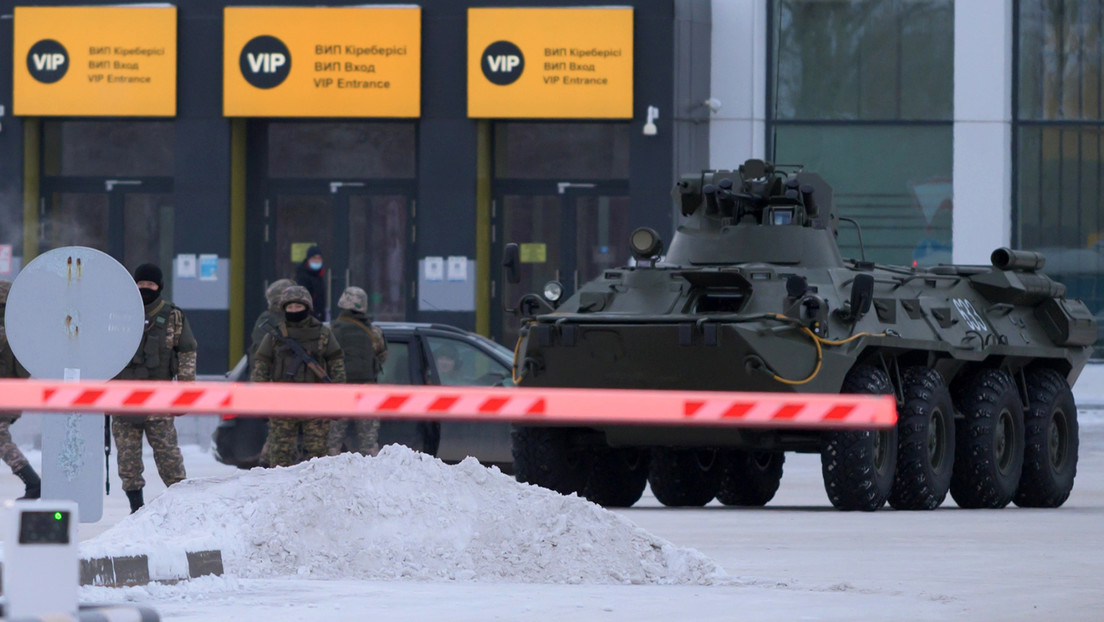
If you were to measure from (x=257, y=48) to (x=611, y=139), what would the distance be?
4586 millimetres

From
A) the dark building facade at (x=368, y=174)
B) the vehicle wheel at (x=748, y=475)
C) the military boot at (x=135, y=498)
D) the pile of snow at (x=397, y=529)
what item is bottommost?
the vehicle wheel at (x=748, y=475)

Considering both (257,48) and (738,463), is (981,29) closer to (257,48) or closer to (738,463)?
(257,48)

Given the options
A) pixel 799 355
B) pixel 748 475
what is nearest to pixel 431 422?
pixel 748 475

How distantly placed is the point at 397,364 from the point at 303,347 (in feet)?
10.0

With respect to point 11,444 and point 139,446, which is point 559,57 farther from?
point 139,446

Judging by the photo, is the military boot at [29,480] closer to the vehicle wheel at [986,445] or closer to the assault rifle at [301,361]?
the assault rifle at [301,361]

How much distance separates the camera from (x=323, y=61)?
88.2 ft

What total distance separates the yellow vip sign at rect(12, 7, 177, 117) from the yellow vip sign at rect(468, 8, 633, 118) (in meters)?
3.89

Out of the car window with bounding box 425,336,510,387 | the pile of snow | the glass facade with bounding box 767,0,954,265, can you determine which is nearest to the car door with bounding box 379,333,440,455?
the car window with bounding box 425,336,510,387

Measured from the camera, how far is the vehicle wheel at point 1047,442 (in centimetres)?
1744

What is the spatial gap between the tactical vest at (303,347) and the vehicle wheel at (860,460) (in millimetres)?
3522

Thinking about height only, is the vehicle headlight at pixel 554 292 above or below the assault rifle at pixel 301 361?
above

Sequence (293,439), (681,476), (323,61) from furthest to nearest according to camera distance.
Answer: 1. (323,61)
2. (681,476)
3. (293,439)

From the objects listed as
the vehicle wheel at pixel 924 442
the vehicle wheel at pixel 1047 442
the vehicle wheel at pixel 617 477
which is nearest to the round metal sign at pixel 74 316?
the vehicle wheel at pixel 617 477
